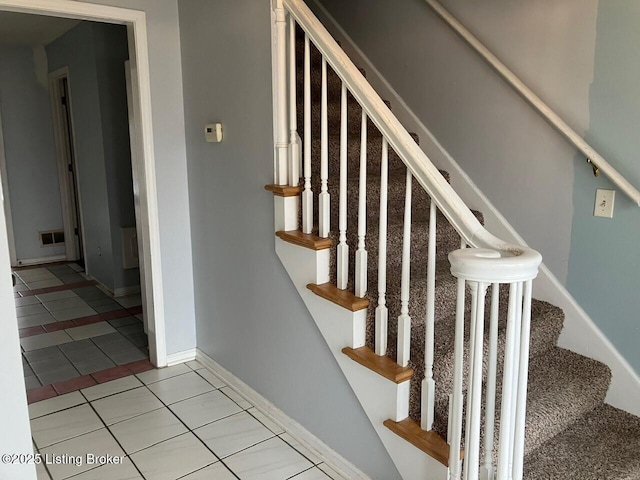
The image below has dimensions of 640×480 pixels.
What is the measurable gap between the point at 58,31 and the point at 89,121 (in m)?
0.96

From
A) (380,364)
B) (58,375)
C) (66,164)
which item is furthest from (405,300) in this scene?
(66,164)

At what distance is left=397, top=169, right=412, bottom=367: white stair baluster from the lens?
5.56 ft

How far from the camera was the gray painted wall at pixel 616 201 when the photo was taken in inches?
76.4

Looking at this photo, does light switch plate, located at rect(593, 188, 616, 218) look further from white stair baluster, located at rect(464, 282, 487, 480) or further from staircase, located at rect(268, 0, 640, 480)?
white stair baluster, located at rect(464, 282, 487, 480)

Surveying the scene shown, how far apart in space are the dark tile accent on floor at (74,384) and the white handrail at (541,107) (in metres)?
2.72

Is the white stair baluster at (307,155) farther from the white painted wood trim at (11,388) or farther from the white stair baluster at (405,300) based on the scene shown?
the white painted wood trim at (11,388)

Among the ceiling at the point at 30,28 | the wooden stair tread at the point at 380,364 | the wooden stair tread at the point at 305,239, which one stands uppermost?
the ceiling at the point at 30,28

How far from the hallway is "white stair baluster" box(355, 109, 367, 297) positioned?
5.86 ft

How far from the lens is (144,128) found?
9.20 feet

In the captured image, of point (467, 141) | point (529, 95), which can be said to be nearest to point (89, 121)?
point (467, 141)

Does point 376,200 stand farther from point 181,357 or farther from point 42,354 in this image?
point 42,354

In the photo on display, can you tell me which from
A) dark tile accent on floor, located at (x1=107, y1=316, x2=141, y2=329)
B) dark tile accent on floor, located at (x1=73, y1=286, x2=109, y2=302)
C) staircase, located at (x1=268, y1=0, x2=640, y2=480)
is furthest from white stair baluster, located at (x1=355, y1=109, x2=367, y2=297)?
dark tile accent on floor, located at (x1=73, y1=286, x2=109, y2=302)

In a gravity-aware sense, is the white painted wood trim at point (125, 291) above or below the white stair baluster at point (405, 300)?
below

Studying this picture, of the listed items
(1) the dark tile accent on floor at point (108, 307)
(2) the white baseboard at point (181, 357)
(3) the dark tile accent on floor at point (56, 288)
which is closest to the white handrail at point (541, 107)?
(2) the white baseboard at point (181, 357)
